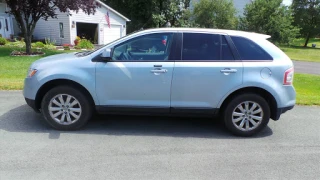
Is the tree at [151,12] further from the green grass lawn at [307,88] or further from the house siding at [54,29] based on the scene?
the green grass lawn at [307,88]

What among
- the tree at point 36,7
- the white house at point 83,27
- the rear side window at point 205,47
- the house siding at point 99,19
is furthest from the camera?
the house siding at point 99,19

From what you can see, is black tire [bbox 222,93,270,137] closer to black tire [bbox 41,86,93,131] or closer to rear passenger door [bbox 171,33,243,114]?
rear passenger door [bbox 171,33,243,114]

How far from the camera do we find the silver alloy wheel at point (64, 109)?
4359 millimetres

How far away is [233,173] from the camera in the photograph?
3.31 meters

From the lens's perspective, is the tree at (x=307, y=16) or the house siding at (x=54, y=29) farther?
the tree at (x=307, y=16)

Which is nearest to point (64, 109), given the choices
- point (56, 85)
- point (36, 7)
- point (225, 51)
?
point (56, 85)

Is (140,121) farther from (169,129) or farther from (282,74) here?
(282,74)

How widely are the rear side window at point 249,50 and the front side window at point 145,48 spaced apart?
3.79 feet

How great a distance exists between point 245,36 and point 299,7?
51812mm

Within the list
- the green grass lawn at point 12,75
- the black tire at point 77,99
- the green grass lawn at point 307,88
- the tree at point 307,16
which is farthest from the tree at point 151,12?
the black tire at point 77,99

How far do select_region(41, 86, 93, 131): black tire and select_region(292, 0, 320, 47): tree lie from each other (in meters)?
51.6

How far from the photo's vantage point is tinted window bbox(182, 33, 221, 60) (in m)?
4.32

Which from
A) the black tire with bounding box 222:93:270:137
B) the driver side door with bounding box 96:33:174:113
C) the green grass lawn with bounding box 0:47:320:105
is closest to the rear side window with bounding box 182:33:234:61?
the driver side door with bounding box 96:33:174:113

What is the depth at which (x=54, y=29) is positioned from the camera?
987 inches
